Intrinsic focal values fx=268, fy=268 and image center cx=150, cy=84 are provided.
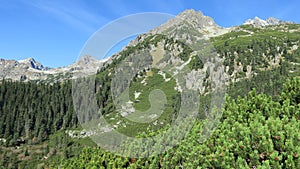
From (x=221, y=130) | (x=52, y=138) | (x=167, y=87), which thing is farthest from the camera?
(x=167, y=87)

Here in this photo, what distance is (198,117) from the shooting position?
1650 centimetres

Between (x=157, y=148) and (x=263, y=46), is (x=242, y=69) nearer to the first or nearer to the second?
(x=263, y=46)

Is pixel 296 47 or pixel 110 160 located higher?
pixel 296 47

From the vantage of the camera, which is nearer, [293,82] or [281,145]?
[281,145]

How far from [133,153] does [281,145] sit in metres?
7.36

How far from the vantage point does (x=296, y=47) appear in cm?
18250

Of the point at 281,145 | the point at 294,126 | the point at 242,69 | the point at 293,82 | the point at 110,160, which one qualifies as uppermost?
the point at 242,69

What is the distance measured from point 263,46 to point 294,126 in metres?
195

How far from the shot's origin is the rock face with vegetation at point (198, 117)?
35.7 feet

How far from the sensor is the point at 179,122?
15102 millimetres

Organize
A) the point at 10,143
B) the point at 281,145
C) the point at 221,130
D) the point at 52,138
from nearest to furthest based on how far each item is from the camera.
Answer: the point at 281,145 → the point at 221,130 → the point at 10,143 → the point at 52,138

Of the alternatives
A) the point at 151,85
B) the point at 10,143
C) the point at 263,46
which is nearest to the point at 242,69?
the point at 263,46

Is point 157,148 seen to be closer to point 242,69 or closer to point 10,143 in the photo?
point 10,143

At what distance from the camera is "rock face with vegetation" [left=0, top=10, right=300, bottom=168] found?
35.7 feet
